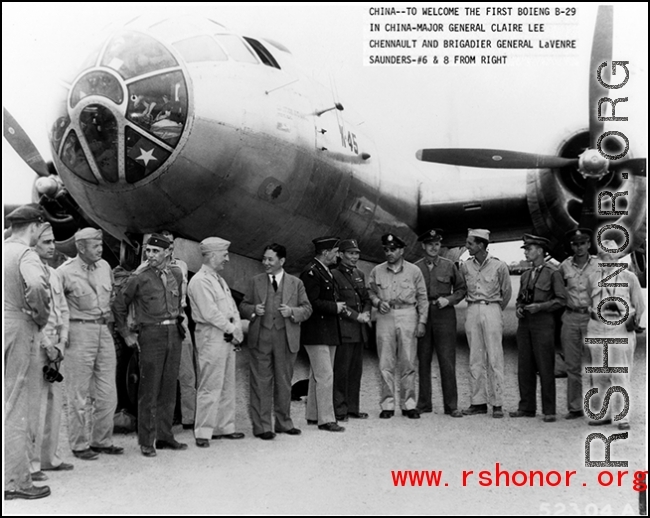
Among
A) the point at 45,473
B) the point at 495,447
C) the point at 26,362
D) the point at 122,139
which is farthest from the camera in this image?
the point at 122,139

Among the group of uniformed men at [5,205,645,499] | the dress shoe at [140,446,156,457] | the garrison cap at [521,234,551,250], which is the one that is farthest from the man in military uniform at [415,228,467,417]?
the dress shoe at [140,446,156,457]

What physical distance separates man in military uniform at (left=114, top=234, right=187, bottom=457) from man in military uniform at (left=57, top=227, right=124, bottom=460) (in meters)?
0.22

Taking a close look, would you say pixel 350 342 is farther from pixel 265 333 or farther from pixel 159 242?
pixel 159 242

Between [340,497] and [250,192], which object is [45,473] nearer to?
[340,497]

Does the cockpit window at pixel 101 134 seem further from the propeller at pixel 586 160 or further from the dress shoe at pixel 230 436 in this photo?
the propeller at pixel 586 160

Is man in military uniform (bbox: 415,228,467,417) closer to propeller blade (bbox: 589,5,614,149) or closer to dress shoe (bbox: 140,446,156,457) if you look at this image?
propeller blade (bbox: 589,5,614,149)

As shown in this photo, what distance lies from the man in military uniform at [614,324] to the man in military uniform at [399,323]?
176cm

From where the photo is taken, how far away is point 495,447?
5.86m

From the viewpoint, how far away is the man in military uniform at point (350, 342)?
22.7 feet

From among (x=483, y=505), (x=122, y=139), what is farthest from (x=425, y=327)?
(x=122, y=139)

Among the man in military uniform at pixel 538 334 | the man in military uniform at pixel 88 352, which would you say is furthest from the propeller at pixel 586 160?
the man in military uniform at pixel 88 352

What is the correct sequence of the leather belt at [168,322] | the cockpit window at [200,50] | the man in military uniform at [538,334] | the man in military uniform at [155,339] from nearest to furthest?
the man in military uniform at [155,339]
the leather belt at [168,322]
the cockpit window at [200,50]
the man in military uniform at [538,334]

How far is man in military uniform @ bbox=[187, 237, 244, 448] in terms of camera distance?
5.98 meters

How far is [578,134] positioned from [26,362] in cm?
826
